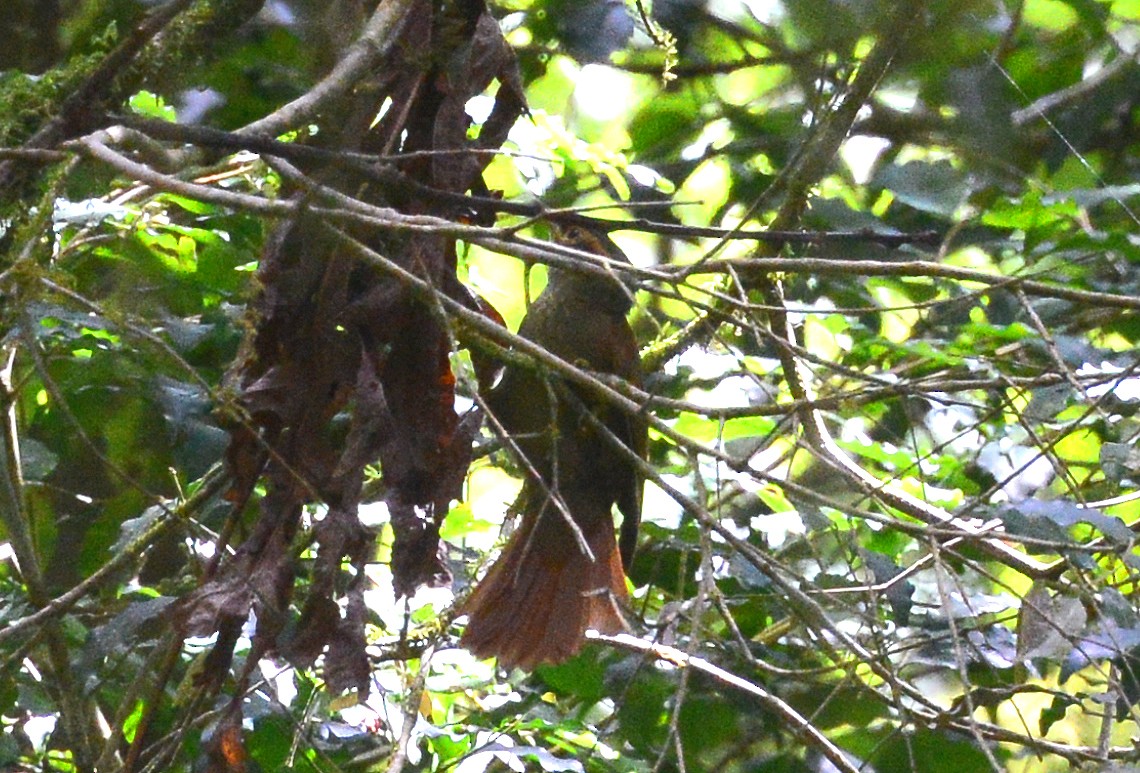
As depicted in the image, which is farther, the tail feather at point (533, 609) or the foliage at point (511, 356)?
the tail feather at point (533, 609)

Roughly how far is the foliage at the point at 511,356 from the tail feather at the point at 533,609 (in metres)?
0.08

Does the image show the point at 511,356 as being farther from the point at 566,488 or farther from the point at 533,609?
the point at 566,488

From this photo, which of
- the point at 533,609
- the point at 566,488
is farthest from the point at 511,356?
the point at 566,488

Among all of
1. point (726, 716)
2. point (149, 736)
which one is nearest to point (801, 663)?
point (726, 716)

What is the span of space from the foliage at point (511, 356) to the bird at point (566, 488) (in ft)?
0.32

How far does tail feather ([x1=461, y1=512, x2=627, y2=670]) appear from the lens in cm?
253

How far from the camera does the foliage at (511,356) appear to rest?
1.52 m

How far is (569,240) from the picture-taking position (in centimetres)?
287

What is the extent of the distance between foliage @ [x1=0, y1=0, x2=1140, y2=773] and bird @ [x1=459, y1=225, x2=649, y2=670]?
0.10 metres

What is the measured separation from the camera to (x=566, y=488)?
9.85ft

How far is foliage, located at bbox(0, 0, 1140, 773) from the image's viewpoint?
4.98 feet

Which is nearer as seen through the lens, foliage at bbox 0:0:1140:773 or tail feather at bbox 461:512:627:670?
foliage at bbox 0:0:1140:773

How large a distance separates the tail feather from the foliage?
77mm

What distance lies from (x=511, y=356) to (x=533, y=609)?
1.93ft
